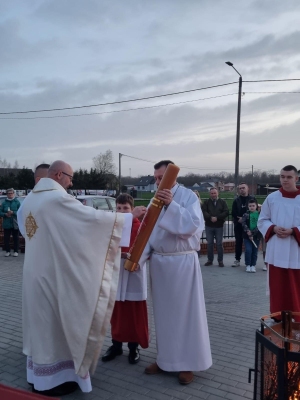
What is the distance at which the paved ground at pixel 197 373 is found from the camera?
4.02 metres

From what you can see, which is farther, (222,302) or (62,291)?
(222,302)

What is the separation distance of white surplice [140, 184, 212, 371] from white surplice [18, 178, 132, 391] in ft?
2.15

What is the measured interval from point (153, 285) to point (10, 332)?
2568mm

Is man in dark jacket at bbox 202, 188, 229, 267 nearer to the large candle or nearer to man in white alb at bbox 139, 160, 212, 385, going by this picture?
man in white alb at bbox 139, 160, 212, 385

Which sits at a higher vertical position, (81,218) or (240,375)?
(81,218)

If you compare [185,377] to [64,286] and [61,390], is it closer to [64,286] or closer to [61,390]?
[61,390]

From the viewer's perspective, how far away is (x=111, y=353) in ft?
15.9

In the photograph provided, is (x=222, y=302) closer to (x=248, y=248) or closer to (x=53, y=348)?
(x=248, y=248)

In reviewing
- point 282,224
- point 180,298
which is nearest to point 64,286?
point 180,298

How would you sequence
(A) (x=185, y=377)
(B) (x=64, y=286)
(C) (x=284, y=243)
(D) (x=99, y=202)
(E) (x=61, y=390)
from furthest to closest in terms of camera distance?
(D) (x=99, y=202)
(C) (x=284, y=243)
(A) (x=185, y=377)
(E) (x=61, y=390)
(B) (x=64, y=286)

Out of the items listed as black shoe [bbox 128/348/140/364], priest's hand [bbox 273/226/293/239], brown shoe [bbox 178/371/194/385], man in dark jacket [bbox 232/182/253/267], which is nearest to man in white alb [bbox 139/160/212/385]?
brown shoe [bbox 178/371/194/385]

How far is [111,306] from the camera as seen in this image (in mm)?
3873

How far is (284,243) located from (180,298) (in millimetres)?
1535

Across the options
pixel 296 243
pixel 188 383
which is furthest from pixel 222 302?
pixel 188 383
